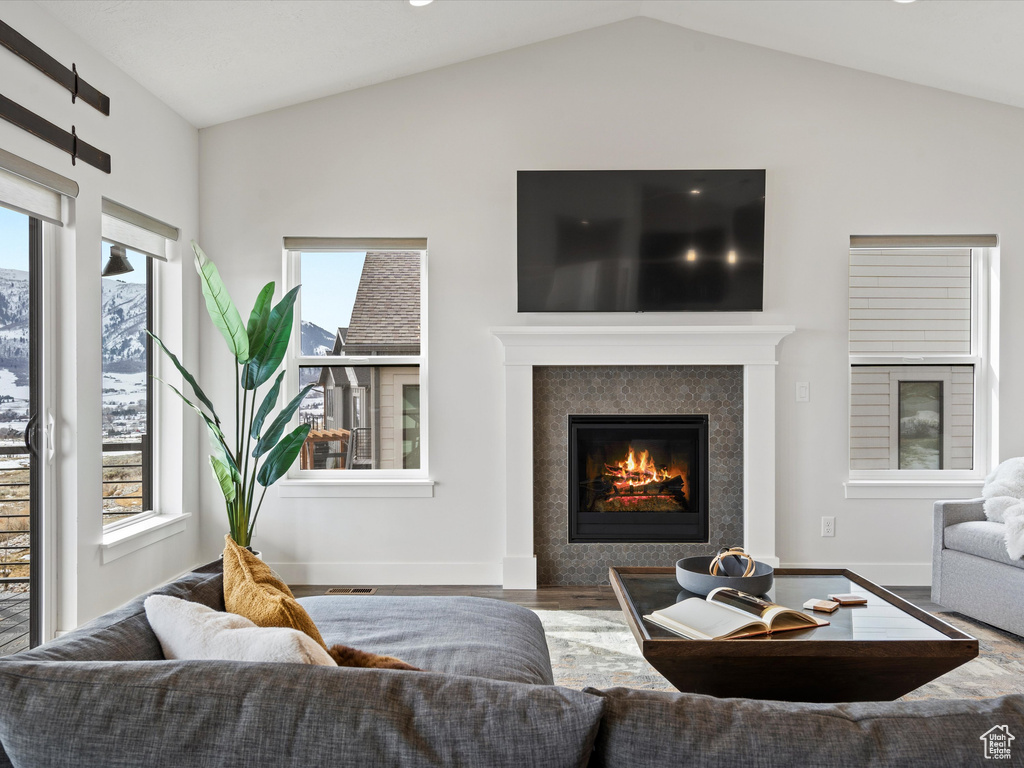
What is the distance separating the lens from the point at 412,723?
36.2 inches

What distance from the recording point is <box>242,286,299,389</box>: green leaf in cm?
374

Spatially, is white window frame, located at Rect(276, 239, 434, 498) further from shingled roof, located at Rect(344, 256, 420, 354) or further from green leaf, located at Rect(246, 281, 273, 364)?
green leaf, located at Rect(246, 281, 273, 364)

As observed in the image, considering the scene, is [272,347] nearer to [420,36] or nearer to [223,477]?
[223,477]

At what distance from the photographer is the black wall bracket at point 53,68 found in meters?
2.64

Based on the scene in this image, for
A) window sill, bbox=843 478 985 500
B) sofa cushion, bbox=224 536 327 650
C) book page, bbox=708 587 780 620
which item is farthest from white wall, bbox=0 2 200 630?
window sill, bbox=843 478 985 500

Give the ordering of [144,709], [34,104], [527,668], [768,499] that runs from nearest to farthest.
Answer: [144,709], [527,668], [34,104], [768,499]


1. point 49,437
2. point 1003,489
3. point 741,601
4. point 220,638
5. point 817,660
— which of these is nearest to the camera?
point 220,638

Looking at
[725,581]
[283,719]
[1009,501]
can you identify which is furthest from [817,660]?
[1009,501]

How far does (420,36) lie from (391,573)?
291 centimetres

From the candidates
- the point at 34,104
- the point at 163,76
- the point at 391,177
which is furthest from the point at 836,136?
the point at 34,104

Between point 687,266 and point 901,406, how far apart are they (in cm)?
151

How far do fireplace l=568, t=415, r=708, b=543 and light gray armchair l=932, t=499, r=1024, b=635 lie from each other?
1.19 metres

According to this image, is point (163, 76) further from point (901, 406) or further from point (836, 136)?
point (901, 406)

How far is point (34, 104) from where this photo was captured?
9.23ft
